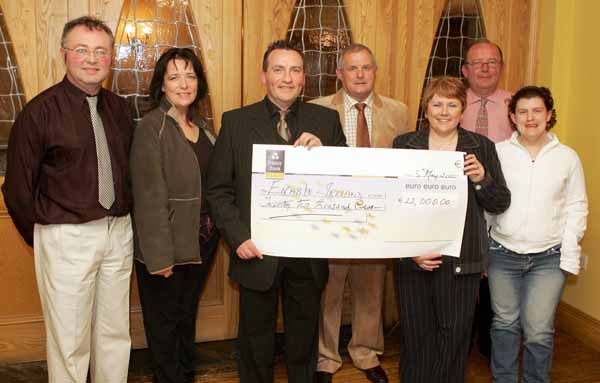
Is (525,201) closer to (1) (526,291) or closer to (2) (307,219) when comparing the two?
(1) (526,291)

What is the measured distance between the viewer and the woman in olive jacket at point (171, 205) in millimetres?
2301

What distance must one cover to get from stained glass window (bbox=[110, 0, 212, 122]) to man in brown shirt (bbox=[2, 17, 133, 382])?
0.70 m

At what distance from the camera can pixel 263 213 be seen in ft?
7.09

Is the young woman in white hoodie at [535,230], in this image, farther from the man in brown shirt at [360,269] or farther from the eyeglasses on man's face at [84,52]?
the eyeglasses on man's face at [84,52]

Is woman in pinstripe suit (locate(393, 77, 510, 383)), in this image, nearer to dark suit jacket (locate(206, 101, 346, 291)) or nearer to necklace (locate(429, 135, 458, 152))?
necklace (locate(429, 135, 458, 152))

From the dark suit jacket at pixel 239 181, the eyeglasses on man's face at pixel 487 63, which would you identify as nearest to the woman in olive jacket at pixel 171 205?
the dark suit jacket at pixel 239 181

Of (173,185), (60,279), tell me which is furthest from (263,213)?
(60,279)

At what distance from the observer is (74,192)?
2.16 meters

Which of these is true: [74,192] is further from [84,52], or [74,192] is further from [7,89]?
[7,89]

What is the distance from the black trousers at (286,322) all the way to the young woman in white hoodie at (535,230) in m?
0.85

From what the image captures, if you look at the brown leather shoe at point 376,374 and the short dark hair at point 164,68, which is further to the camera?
the brown leather shoe at point 376,374

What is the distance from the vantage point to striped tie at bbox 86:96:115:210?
2.20m

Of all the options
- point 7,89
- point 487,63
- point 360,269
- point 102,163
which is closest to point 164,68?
point 102,163

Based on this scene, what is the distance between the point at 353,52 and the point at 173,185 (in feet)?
3.66
